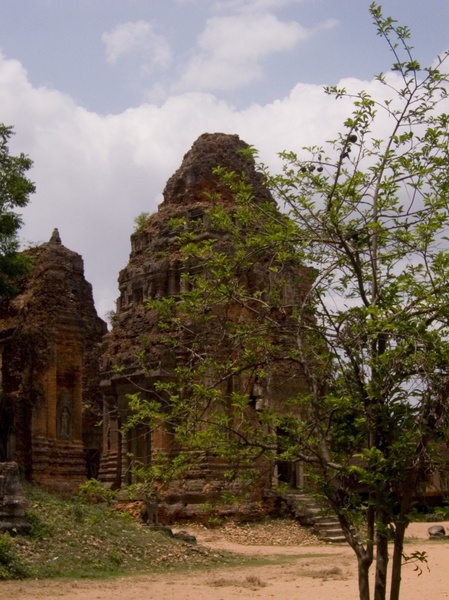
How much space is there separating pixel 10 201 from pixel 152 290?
5233 millimetres

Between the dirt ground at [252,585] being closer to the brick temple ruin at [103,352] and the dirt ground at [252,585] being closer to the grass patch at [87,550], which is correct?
the grass patch at [87,550]

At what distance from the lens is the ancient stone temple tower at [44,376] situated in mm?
25734

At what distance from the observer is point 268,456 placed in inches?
326

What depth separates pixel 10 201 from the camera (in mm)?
24547

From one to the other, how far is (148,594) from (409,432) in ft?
22.5

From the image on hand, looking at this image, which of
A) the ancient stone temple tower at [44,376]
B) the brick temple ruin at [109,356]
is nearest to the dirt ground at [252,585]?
the brick temple ruin at [109,356]

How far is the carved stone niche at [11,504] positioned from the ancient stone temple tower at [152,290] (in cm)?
847

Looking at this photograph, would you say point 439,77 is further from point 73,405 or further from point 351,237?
point 73,405

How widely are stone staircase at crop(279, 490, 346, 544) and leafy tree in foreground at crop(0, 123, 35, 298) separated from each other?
30.9 feet

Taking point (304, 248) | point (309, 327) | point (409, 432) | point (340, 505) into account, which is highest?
point (304, 248)

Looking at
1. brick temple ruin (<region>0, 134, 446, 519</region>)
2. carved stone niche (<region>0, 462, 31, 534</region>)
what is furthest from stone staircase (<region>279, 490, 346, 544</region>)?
carved stone niche (<region>0, 462, 31, 534</region>)

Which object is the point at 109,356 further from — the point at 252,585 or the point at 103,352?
the point at 252,585

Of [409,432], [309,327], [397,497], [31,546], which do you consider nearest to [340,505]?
[397,497]

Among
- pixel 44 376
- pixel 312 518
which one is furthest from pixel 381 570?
pixel 44 376
